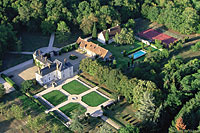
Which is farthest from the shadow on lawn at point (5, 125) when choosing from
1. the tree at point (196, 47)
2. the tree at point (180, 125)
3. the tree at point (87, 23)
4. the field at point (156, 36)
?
the tree at point (196, 47)

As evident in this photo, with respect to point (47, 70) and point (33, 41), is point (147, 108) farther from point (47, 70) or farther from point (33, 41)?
point (33, 41)

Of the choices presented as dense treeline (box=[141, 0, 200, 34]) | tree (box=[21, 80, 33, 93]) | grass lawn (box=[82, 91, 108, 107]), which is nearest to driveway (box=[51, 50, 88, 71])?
grass lawn (box=[82, 91, 108, 107])

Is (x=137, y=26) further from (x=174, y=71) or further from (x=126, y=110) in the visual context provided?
(x=126, y=110)

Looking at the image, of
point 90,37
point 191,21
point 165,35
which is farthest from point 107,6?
point 191,21

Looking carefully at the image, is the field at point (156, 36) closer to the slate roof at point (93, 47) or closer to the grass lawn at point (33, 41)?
the slate roof at point (93, 47)

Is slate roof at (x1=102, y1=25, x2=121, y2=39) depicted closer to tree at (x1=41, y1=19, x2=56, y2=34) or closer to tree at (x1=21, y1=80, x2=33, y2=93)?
tree at (x1=41, y1=19, x2=56, y2=34)

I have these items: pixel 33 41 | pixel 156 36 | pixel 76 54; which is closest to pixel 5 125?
pixel 76 54
